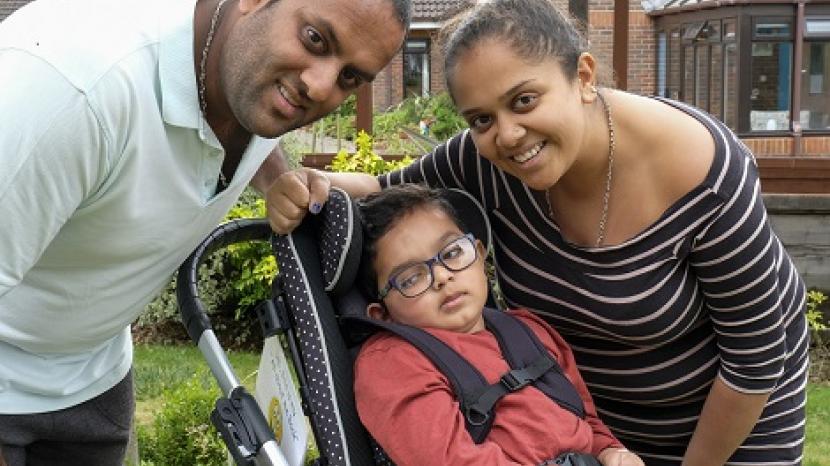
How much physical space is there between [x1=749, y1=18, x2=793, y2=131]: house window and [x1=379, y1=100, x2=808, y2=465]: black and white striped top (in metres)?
14.7

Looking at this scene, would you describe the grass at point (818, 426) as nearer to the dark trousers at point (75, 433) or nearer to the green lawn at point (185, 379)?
the green lawn at point (185, 379)

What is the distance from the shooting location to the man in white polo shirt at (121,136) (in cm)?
206

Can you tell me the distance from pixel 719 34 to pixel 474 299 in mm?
15783

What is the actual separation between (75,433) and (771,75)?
50.6 ft

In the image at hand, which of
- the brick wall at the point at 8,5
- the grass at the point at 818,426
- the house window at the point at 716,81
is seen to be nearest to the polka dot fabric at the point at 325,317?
the grass at the point at 818,426

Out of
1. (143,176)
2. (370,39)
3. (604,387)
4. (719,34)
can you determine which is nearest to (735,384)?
(604,387)

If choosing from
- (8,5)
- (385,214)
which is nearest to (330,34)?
(385,214)

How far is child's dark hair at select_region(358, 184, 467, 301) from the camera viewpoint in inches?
113

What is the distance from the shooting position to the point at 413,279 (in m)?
2.81

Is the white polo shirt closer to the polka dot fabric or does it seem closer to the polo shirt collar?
the polo shirt collar

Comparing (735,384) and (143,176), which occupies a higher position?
(143,176)

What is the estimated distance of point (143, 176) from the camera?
2314 mm

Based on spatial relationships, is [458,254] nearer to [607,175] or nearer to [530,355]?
[530,355]

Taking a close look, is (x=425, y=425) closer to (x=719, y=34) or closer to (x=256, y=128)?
(x=256, y=128)
